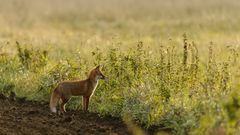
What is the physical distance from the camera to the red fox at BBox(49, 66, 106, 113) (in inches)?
444

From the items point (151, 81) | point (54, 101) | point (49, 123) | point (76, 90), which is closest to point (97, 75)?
point (76, 90)

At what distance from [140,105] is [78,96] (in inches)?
85.3

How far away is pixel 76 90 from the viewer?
1137 centimetres

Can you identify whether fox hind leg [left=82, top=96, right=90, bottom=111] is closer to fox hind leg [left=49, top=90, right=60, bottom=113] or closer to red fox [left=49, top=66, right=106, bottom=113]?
red fox [left=49, top=66, right=106, bottom=113]

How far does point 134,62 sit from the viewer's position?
11.7m

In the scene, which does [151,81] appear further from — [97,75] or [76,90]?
[76,90]

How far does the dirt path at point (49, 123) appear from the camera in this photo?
9.36 metres

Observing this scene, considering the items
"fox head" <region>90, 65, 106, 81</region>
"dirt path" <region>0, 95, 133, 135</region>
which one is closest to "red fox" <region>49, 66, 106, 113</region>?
"fox head" <region>90, 65, 106, 81</region>

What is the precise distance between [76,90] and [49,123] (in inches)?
59.7

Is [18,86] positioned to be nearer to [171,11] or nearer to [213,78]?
[213,78]

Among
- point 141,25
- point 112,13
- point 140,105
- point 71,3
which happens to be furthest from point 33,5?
point 140,105

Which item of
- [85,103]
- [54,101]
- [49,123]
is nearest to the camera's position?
[49,123]

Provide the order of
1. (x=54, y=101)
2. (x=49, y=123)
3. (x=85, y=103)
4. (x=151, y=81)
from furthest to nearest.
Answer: (x=85, y=103) → (x=54, y=101) → (x=151, y=81) → (x=49, y=123)

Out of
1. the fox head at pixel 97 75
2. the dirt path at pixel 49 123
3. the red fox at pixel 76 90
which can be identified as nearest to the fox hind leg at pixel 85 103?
the red fox at pixel 76 90
